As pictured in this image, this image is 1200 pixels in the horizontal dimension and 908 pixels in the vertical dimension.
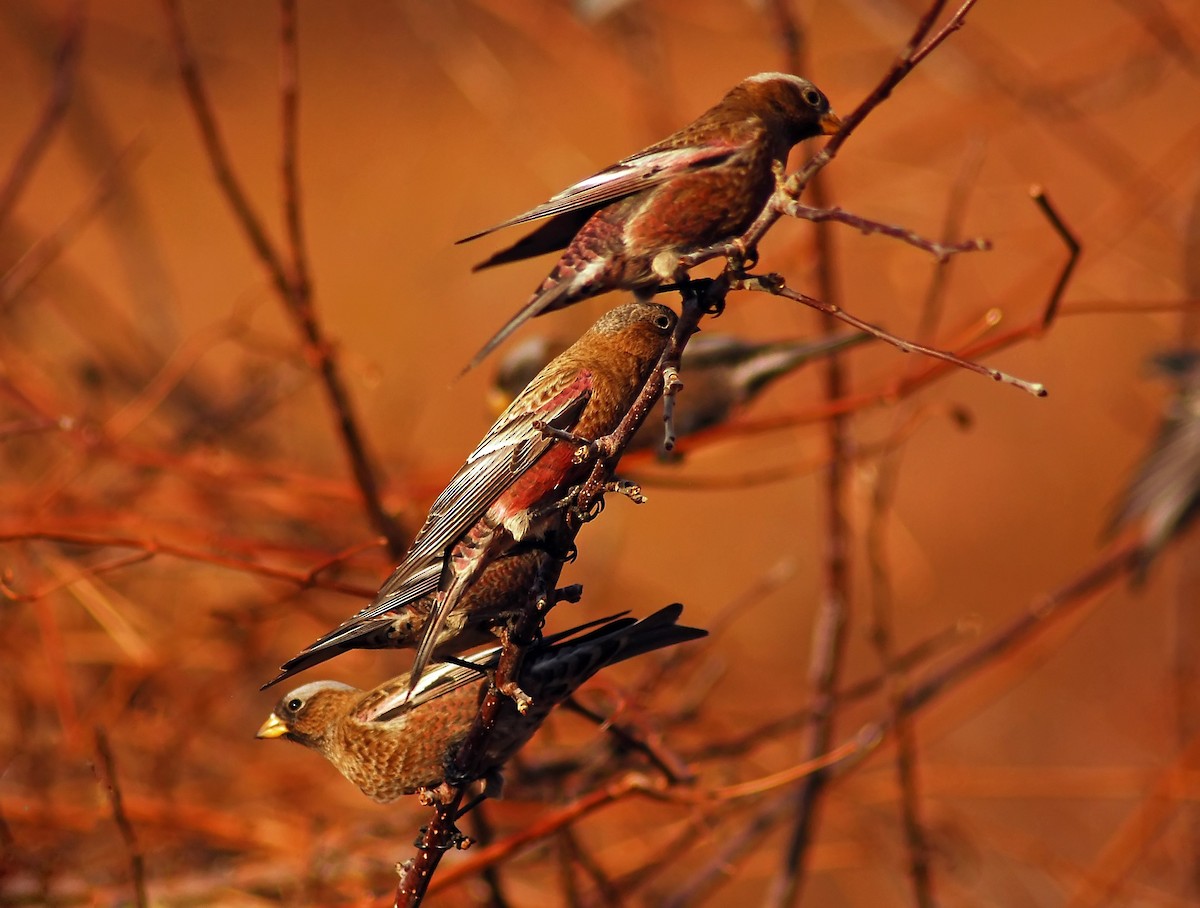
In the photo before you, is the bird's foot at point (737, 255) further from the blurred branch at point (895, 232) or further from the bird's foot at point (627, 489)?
the bird's foot at point (627, 489)

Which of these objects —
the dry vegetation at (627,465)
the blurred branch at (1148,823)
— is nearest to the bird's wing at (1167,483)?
the dry vegetation at (627,465)

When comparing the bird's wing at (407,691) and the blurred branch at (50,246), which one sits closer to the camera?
the bird's wing at (407,691)

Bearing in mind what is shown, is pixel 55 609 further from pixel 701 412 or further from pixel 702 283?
pixel 702 283

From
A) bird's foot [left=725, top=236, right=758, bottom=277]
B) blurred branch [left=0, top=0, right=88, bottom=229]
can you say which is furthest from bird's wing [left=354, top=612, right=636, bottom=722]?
blurred branch [left=0, top=0, right=88, bottom=229]

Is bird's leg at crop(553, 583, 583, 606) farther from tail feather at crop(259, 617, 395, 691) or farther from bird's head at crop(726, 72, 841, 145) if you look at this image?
bird's head at crop(726, 72, 841, 145)

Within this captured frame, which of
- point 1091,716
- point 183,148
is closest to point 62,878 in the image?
point 1091,716

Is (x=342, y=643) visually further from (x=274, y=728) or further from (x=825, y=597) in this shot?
(x=825, y=597)

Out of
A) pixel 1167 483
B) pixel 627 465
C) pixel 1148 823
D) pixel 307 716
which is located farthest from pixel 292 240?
pixel 1148 823
